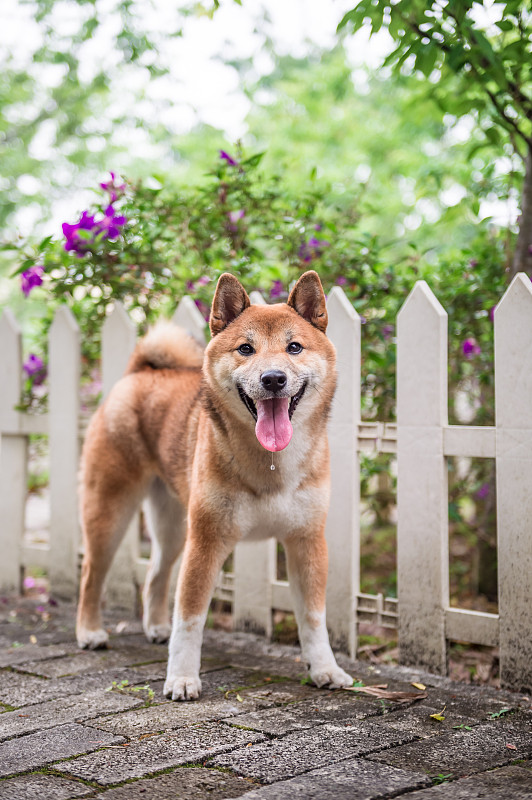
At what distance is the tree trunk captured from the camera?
3916 millimetres

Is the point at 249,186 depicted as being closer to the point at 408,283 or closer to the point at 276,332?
the point at 408,283

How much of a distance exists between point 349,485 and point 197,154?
13782 mm

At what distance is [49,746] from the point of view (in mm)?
2465

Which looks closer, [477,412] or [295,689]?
Result: [295,689]

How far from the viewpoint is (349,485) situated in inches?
147

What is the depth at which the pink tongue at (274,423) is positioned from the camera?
→ 9.30 ft

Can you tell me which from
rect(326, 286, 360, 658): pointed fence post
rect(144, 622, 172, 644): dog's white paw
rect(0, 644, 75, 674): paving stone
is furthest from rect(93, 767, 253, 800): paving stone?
rect(144, 622, 172, 644): dog's white paw

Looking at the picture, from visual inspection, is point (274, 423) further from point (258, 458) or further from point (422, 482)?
point (422, 482)

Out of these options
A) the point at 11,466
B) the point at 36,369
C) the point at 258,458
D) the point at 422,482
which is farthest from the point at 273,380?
the point at 11,466

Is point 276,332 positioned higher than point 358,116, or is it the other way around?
point 358,116

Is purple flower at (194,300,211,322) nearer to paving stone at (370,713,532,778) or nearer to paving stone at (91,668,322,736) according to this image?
paving stone at (91,668,322,736)

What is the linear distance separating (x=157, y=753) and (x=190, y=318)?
2516 mm

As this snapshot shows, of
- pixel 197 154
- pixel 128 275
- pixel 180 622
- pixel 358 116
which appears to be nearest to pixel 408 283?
pixel 128 275

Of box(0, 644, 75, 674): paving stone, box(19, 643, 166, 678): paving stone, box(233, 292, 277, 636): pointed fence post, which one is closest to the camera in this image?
box(19, 643, 166, 678): paving stone
